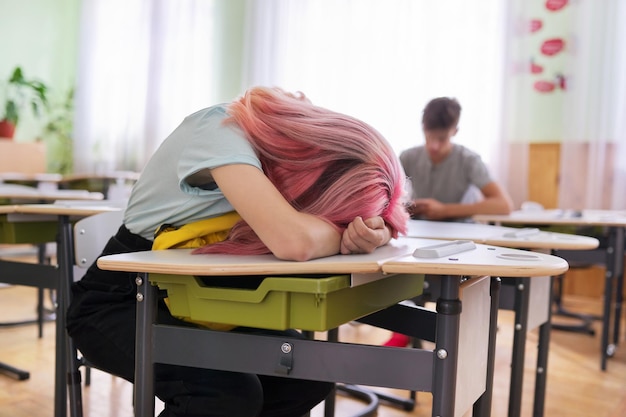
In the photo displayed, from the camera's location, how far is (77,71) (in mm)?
6957

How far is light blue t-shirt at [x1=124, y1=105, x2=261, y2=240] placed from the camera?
1.27 meters

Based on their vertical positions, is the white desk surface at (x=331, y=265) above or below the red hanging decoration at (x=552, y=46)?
below

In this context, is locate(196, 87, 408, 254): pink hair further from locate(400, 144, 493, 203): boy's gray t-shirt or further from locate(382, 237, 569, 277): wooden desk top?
locate(400, 144, 493, 203): boy's gray t-shirt

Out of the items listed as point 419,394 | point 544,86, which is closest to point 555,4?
point 544,86

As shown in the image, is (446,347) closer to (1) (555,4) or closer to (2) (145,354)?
(2) (145,354)

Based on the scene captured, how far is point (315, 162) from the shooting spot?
129 centimetres

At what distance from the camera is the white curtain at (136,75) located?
6227 mm

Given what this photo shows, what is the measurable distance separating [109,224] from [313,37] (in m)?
3.99

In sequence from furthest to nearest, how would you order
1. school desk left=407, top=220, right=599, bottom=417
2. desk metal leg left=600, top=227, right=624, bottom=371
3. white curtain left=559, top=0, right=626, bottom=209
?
white curtain left=559, top=0, right=626, bottom=209, desk metal leg left=600, top=227, right=624, bottom=371, school desk left=407, top=220, right=599, bottom=417

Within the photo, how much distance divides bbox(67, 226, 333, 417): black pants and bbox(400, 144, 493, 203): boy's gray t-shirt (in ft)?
6.13

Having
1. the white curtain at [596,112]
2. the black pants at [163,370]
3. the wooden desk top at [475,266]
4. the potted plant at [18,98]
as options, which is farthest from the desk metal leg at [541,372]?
the potted plant at [18,98]

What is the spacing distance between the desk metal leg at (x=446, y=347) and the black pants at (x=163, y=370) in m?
0.34

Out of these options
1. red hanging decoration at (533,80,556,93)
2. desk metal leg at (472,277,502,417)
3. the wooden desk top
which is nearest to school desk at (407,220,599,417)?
desk metal leg at (472,277,502,417)

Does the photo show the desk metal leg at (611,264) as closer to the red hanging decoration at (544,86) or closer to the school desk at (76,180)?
the red hanging decoration at (544,86)
